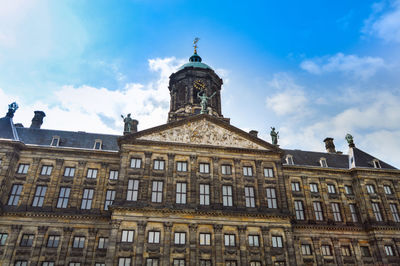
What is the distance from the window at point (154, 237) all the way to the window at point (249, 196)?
9.42m

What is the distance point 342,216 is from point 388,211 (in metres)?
5.47

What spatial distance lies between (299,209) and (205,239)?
13.1 metres

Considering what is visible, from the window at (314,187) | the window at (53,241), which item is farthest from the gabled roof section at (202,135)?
the window at (53,241)

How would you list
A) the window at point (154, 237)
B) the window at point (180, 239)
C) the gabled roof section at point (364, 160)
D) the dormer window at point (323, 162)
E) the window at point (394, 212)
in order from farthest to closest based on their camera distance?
the gabled roof section at point (364, 160)
the dormer window at point (323, 162)
the window at point (394, 212)
the window at point (180, 239)
the window at point (154, 237)

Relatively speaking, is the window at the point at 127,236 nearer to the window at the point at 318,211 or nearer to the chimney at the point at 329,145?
the window at the point at 318,211

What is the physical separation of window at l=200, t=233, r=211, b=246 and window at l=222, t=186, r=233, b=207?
363 centimetres

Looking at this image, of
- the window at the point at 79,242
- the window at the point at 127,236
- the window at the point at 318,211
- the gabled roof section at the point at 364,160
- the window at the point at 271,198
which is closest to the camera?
the window at the point at 127,236

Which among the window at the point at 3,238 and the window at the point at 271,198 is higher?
the window at the point at 271,198

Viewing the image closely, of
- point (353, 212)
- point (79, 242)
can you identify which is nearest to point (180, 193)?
point (79, 242)

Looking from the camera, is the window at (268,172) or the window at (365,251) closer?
the window at (268,172)

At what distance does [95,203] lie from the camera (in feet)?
101

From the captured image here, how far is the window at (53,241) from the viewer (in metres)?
28.3

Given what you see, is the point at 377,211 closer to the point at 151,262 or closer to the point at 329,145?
the point at 329,145

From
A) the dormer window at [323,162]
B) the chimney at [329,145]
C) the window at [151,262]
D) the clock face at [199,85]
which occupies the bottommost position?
the window at [151,262]
